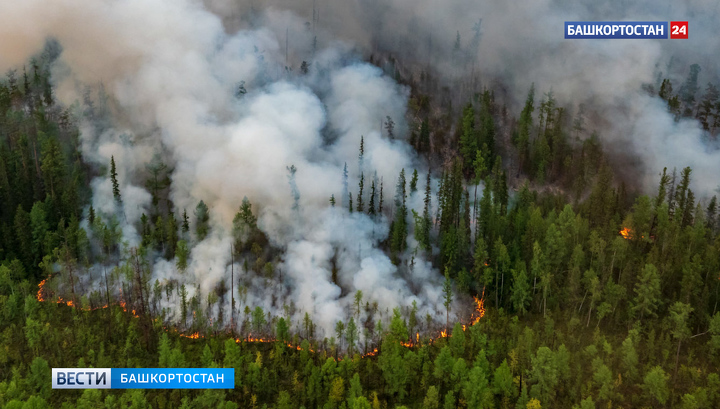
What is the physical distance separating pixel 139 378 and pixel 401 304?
60.5 metres

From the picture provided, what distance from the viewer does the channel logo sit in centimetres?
12050

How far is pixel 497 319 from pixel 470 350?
1359cm

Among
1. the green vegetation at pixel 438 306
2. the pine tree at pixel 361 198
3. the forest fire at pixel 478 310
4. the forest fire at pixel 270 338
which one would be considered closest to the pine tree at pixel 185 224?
the green vegetation at pixel 438 306

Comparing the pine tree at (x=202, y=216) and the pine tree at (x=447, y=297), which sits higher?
the pine tree at (x=202, y=216)

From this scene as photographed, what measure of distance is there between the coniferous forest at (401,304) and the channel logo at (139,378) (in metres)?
2.08

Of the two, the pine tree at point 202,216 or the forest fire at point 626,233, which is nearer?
the forest fire at point 626,233

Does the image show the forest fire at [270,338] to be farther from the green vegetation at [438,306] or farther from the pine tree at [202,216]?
the pine tree at [202,216]

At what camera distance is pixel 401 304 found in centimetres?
13688

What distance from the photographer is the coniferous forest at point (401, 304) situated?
382 ft

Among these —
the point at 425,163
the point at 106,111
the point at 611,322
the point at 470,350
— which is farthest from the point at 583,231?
the point at 106,111

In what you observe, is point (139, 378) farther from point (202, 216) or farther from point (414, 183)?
point (414, 183)

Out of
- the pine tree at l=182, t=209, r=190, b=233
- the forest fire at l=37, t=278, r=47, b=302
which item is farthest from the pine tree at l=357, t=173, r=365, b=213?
the forest fire at l=37, t=278, r=47, b=302

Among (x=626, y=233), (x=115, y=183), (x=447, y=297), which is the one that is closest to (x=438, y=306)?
(x=447, y=297)

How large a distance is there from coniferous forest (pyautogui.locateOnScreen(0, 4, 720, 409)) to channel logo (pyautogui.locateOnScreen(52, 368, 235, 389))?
208cm
